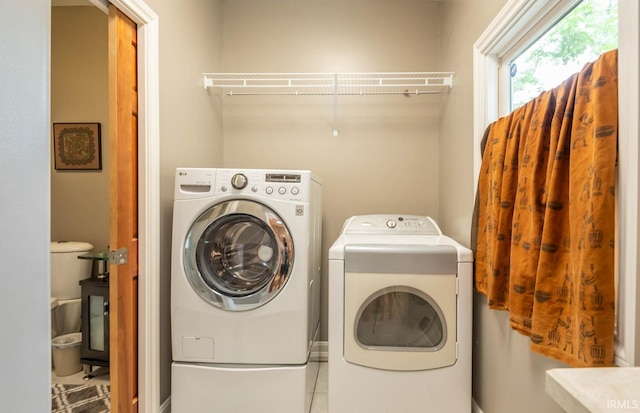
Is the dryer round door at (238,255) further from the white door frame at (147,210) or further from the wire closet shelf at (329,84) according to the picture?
the wire closet shelf at (329,84)

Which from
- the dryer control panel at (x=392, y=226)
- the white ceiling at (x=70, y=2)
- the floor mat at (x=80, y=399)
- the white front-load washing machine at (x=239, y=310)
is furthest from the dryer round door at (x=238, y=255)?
the white ceiling at (x=70, y=2)

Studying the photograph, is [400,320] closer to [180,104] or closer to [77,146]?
[180,104]

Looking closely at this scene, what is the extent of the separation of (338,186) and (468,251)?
1.18 metres

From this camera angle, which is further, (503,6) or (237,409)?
(237,409)

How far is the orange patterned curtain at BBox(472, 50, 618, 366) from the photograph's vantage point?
0.81 meters

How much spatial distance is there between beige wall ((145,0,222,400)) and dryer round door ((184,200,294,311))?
23 centimetres

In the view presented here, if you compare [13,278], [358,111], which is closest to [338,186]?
[358,111]

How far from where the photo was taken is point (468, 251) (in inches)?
58.8

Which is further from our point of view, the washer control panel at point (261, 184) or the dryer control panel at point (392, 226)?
the dryer control panel at point (392, 226)

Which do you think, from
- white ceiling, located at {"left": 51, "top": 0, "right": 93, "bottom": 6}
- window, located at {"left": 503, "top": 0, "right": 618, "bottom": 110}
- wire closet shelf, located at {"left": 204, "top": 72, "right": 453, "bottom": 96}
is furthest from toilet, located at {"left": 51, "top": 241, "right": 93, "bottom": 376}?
window, located at {"left": 503, "top": 0, "right": 618, "bottom": 110}

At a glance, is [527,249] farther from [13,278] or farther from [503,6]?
[13,278]

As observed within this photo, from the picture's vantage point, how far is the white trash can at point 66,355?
2.03 m

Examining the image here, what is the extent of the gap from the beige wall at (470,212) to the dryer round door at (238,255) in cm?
103

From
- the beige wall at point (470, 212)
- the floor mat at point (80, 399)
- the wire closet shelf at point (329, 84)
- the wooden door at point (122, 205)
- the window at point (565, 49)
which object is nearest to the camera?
the window at point (565, 49)
